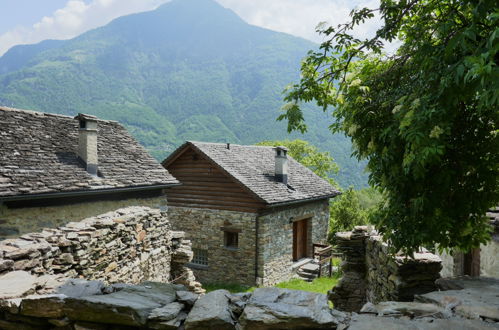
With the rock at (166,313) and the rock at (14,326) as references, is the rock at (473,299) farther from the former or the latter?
the rock at (14,326)

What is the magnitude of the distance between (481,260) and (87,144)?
1246cm

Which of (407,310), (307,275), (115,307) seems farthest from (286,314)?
(307,275)

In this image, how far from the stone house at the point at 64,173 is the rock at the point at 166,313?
8.12 m

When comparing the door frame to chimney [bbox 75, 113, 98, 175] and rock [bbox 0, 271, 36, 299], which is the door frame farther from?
rock [bbox 0, 271, 36, 299]

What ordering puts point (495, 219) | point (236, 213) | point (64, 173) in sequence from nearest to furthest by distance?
point (495, 219) < point (64, 173) < point (236, 213)

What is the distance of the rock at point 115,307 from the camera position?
9.64ft

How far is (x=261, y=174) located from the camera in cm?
1972

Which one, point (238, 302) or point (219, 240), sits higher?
point (238, 302)

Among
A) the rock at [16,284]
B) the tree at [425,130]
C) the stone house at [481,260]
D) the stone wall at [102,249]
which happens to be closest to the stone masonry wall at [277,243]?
the stone house at [481,260]

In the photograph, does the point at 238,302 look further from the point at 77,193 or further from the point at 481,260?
the point at 77,193

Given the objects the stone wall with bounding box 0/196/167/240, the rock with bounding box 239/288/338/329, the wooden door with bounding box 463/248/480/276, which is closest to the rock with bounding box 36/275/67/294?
the rock with bounding box 239/288/338/329

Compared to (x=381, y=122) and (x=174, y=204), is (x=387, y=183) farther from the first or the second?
(x=174, y=204)

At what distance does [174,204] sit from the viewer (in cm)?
1909

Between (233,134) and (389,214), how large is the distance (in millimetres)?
88477
